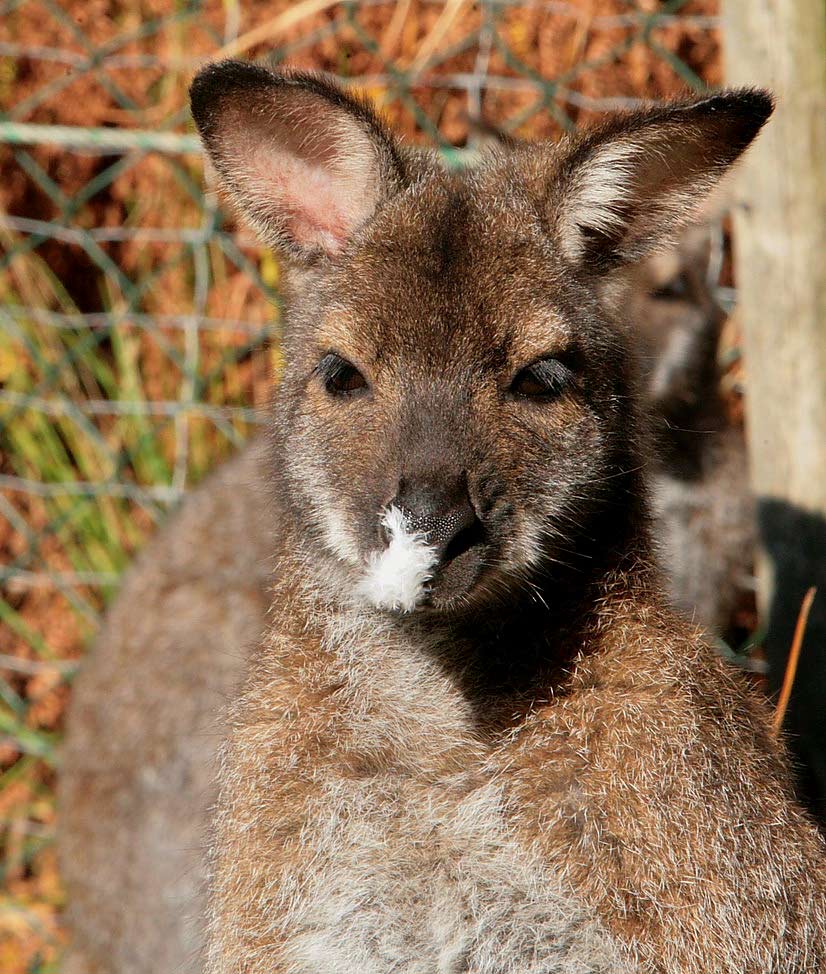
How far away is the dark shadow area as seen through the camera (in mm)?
3719

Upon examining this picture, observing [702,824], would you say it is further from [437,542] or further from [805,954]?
[437,542]

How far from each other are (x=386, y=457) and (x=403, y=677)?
21.3 inches

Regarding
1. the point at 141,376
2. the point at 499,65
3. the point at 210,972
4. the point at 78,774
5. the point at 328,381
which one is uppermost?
the point at 328,381

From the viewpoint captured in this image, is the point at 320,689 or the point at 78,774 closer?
the point at 320,689

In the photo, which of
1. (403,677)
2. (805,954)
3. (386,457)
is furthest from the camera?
(403,677)

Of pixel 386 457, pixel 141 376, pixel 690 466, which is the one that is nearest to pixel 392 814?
pixel 386 457

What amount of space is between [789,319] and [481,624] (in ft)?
5.39

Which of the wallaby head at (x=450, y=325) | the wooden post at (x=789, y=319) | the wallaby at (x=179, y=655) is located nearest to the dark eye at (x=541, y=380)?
the wallaby head at (x=450, y=325)

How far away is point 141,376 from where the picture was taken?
20.0 ft

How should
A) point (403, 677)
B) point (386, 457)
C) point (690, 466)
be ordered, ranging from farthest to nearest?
point (690, 466)
point (403, 677)
point (386, 457)

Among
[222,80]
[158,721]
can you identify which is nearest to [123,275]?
[158,721]

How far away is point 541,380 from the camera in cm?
239

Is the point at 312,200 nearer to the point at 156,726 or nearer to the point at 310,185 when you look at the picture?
the point at 310,185

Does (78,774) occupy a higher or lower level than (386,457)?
lower
